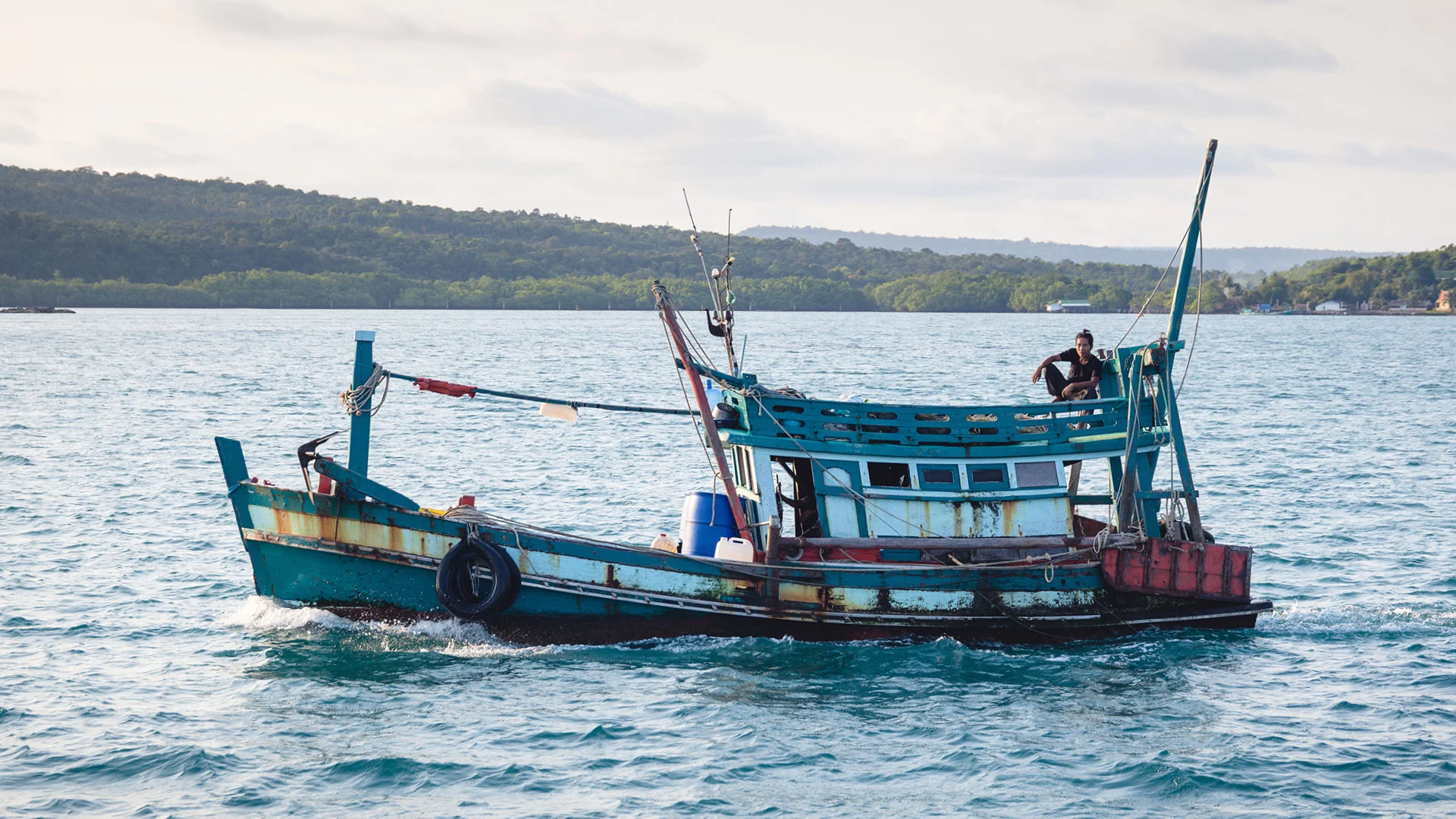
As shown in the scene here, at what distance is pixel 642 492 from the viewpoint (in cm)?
3416

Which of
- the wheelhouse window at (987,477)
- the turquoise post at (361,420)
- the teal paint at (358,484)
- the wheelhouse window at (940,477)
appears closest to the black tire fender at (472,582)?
the teal paint at (358,484)

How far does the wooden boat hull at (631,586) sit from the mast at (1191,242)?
379 cm

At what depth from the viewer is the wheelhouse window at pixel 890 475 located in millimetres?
19547

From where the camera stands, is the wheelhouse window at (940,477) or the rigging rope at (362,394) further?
the wheelhouse window at (940,477)

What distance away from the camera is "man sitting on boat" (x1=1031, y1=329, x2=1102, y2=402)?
20.0m

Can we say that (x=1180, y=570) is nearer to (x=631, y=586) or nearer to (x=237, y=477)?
(x=631, y=586)

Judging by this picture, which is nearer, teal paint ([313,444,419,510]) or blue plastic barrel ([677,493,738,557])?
teal paint ([313,444,419,510])

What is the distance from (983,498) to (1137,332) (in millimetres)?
152213

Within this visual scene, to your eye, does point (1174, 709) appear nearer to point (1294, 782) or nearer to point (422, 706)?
point (1294, 782)

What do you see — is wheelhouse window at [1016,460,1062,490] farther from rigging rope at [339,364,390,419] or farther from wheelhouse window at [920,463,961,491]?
rigging rope at [339,364,390,419]

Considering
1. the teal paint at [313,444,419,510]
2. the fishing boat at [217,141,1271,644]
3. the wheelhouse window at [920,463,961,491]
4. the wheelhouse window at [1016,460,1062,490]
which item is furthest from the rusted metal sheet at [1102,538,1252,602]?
the teal paint at [313,444,419,510]

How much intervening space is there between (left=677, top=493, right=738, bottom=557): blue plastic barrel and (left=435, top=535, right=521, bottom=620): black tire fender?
256cm

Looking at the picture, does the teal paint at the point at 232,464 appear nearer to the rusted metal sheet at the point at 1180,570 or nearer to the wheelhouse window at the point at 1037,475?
the wheelhouse window at the point at 1037,475

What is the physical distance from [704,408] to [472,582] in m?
3.93
